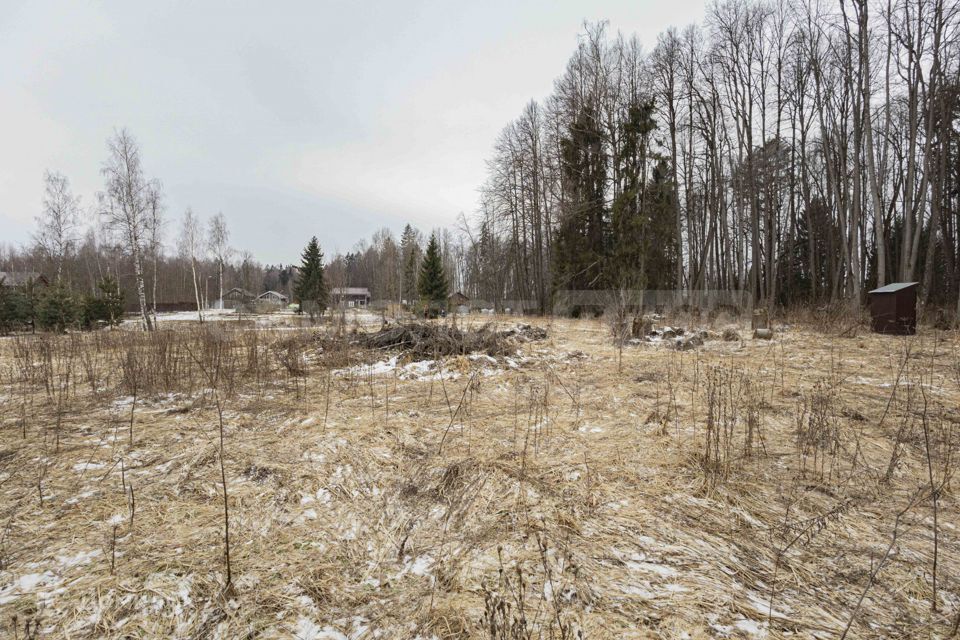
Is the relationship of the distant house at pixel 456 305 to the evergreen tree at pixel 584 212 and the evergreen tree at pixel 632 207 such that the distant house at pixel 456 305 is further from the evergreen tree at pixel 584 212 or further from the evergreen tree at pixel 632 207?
the evergreen tree at pixel 632 207

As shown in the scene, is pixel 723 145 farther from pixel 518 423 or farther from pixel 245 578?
pixel 245 578

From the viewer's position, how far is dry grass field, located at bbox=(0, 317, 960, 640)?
150cm

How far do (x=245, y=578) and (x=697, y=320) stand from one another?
43.8 feet

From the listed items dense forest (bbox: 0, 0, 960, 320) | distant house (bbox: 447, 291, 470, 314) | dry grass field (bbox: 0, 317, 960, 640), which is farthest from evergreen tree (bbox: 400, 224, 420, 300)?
dry grass field (bbox: 0, 317, 960, 640)

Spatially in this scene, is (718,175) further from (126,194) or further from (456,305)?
(126,194)

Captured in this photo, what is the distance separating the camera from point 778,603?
1.54 metres

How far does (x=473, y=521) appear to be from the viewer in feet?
6.96

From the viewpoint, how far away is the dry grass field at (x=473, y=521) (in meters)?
1.50

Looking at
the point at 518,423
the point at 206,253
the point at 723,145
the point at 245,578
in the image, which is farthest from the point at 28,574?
the point at 206,253

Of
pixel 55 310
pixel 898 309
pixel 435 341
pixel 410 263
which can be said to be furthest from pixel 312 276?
pixel 898 309

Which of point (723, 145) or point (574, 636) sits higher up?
point (723, 145)

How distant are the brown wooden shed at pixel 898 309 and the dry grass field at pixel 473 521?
6665 mm

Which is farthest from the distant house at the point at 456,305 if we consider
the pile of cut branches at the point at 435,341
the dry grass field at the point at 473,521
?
the dry grass field at the point at 473,521

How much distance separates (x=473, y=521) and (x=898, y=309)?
1238 centimetres
